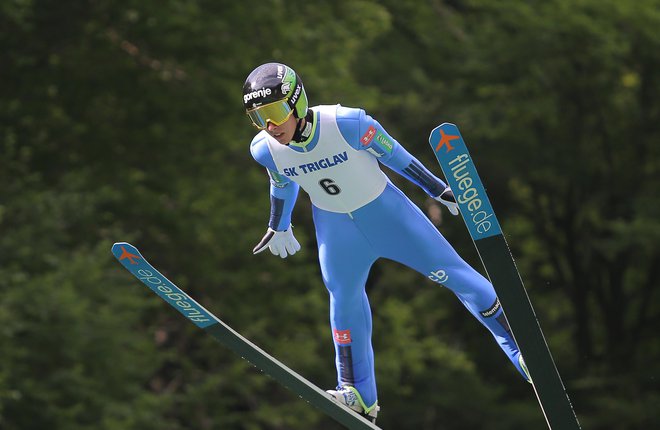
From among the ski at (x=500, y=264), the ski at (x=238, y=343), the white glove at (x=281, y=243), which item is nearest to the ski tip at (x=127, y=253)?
the ski at (x=238, y=343)

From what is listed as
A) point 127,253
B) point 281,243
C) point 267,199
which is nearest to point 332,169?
point 281,243

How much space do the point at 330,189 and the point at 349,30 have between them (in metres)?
10.7

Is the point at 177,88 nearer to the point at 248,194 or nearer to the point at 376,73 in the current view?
the point at 248,194

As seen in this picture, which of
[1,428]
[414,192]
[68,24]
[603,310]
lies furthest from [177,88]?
[603,310]

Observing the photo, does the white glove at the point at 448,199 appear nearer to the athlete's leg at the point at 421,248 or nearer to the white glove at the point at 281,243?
the athlete's leg at the point at 421,248

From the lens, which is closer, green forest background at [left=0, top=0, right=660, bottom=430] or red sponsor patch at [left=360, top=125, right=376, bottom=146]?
red sponsor patch at [left=360, top=125, right=376, bottom=146]

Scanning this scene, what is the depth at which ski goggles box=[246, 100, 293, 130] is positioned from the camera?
5859mm

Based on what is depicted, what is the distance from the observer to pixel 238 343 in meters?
6.42

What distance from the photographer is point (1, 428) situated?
13547mm

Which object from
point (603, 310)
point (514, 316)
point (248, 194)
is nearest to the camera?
point (514, 316)

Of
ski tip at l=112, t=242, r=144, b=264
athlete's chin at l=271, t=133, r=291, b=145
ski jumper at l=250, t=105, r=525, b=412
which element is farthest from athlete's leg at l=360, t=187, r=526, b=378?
ski tip at l=112, t=242, r=144, b=264

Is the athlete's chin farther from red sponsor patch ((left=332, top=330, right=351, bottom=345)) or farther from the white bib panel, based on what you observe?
red sponsor patch ((left=332, top=330, right=351, bottom=345))

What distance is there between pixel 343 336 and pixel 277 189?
0.75 meters

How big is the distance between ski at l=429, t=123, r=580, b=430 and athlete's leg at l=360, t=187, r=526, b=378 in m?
0.40
